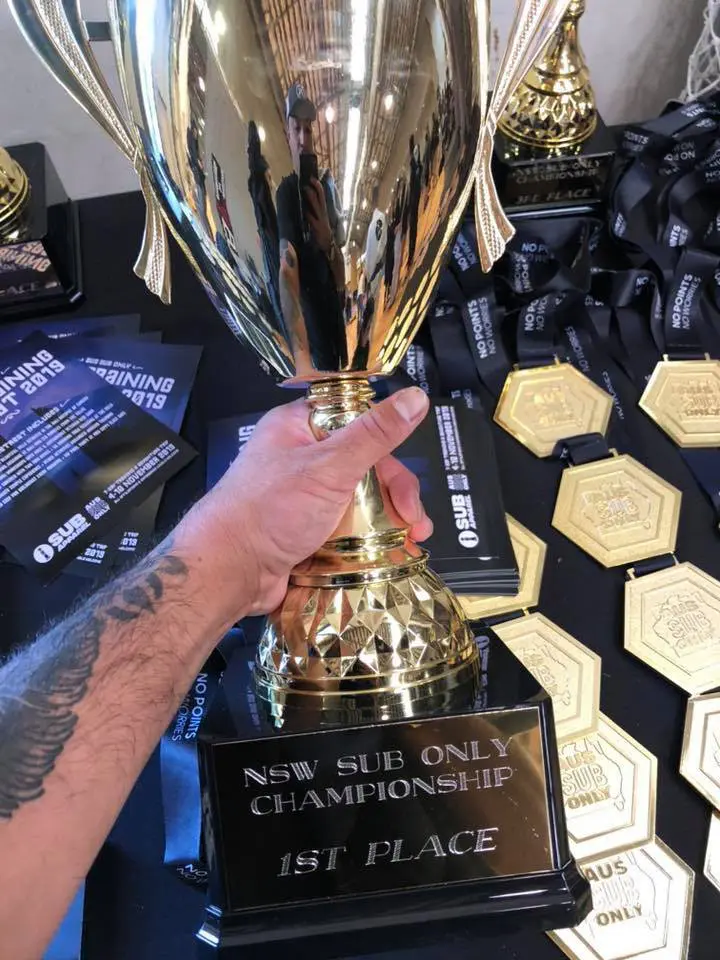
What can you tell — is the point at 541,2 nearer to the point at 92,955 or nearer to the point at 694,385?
the point at 694,385

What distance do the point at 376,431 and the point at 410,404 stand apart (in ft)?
0.09

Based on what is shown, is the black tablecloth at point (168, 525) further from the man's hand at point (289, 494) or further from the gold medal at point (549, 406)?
the man's hand at point (289, 494)

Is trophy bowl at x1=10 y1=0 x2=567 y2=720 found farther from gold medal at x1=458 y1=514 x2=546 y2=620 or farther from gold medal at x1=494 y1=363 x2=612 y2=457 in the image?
gold medal at x1=494 y1=363 x2=612 y2=457

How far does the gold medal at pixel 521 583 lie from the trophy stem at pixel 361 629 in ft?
0.59

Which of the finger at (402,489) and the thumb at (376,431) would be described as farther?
the finger at (402,489)

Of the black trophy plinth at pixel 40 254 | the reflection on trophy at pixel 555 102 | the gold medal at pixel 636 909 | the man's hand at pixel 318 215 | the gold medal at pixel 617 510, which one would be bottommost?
the gold medal at pixel 636 909

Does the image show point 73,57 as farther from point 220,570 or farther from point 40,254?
point 40,254

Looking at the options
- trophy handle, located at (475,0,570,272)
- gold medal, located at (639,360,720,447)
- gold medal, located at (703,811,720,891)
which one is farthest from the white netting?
gold medal, located at (703,811,720,891)

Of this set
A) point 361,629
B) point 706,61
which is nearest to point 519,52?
point 361,629

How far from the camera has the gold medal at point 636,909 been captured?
21.6 inches

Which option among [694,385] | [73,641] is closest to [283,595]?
[73,641]

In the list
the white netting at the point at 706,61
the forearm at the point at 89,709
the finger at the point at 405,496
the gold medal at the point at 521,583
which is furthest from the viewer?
the white netting at the point at 706,61

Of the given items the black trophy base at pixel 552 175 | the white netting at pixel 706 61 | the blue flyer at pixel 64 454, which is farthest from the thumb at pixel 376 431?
the white netting at pixel 706 61

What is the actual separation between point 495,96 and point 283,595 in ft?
1.18
